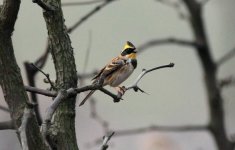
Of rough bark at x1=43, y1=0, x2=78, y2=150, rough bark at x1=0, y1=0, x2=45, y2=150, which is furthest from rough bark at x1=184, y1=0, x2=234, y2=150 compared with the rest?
rough bark at x1=0, y1=0, x2=45, y2=150

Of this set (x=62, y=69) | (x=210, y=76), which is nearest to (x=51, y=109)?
(x=62, y=69)

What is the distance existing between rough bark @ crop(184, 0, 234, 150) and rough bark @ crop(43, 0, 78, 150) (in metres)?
2.54

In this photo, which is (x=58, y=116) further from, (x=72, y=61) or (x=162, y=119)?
(x=162, y=119)

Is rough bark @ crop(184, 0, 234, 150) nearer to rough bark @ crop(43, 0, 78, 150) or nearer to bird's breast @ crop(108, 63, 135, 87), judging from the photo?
bird's breast @ crop(108, 63, 135, 87)

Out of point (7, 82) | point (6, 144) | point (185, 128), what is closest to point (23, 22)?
point (6, 144)

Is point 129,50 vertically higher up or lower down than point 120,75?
higher up

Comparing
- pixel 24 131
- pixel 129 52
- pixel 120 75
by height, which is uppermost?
pixel 129 52

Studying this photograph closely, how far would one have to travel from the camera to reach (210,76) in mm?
5422

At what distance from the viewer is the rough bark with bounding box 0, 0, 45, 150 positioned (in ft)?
7.70

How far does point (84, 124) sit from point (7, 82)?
758 cm

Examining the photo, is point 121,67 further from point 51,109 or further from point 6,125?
point 51,109

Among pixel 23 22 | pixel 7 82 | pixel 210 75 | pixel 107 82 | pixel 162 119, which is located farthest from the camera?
pixel 162 119

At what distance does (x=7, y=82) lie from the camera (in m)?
2.38

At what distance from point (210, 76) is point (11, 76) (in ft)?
10.6
